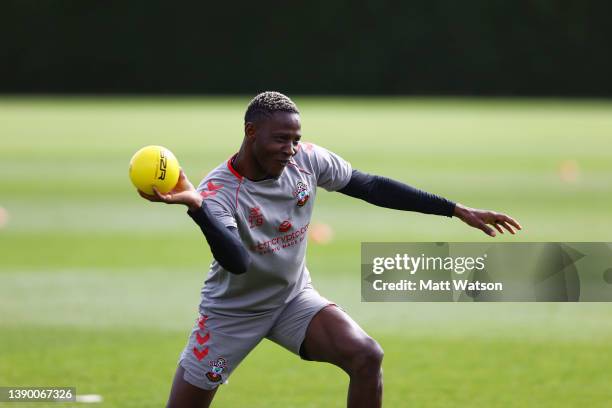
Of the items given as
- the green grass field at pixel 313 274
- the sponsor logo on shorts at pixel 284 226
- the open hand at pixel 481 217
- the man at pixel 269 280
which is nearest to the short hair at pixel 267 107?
the man at pixel 269 280

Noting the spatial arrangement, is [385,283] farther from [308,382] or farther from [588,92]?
[588,92]

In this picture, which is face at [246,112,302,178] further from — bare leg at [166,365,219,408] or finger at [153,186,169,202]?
bare leg at [166,365,219,408]

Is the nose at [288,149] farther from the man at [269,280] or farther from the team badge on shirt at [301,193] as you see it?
the team badge on shirt at [301,193]

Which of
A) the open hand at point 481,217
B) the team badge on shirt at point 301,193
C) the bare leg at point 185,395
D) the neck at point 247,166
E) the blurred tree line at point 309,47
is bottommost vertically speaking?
the bare leg at point 185,395

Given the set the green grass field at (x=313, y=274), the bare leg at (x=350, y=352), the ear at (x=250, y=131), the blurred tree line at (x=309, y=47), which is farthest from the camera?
the blurred tree line at (x=309, y=47)

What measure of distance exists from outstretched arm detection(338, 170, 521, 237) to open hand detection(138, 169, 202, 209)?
1363 millimetres

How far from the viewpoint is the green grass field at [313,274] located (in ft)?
26.4

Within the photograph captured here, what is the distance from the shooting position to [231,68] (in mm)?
53844

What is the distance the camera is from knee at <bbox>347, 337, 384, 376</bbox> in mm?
5680

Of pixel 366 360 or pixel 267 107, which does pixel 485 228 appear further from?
pixel 267 107

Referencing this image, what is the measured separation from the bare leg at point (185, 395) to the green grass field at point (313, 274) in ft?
4.80

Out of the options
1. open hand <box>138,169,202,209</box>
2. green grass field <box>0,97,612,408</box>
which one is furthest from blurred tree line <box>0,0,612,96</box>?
open hand <box>138,169,202,209</box>

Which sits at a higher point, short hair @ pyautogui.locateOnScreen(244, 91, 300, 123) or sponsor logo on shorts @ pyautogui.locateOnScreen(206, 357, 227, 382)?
short hair @ pyautogui.locateOnScreen(244, 91, 300, 123)

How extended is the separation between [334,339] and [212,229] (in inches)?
40.7
